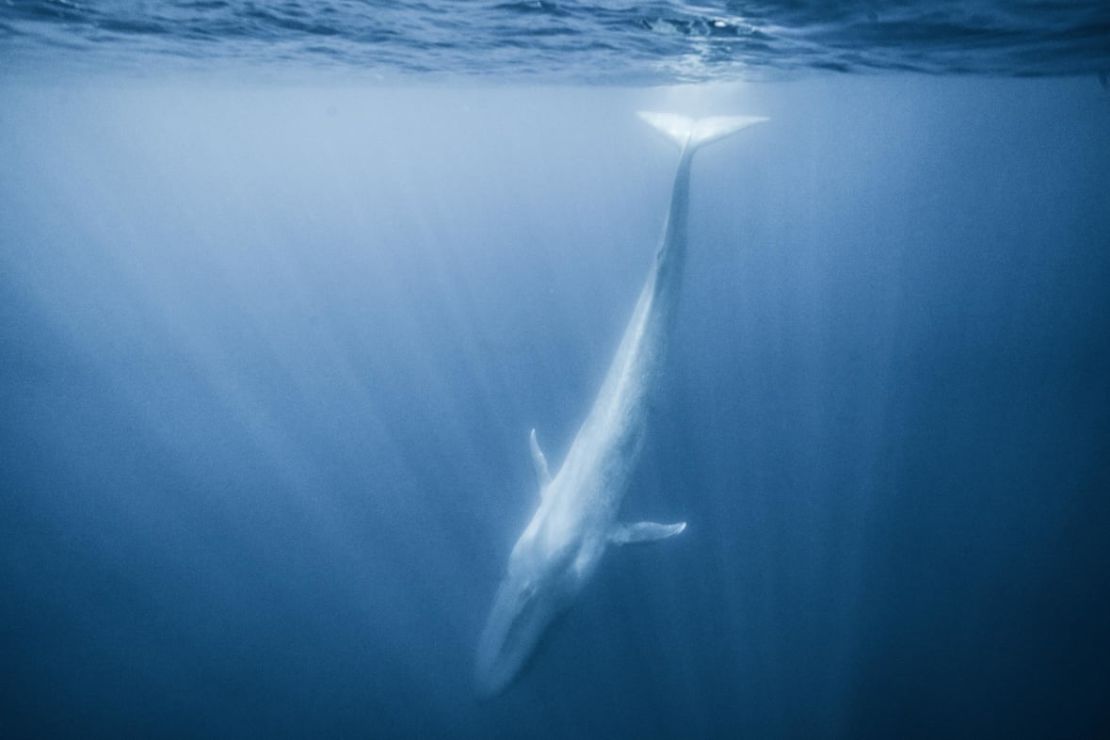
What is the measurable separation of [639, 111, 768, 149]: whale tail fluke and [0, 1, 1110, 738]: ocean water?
1626 mm

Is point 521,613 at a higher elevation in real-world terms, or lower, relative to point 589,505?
lower

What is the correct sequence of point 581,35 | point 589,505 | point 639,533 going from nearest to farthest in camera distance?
point 589,505
point 639,533
point 581,35

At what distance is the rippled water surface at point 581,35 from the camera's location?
31.3ft

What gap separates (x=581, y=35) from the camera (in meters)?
12.1

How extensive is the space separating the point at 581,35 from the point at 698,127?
161 inches

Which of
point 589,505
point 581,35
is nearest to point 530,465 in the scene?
point 589,505

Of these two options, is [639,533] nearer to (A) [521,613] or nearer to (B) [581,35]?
(A) [521,613]

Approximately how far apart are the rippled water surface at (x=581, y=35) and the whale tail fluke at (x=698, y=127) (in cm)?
154

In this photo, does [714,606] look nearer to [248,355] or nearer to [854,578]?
[854,578]

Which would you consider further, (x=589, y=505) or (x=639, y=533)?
(x=639, y=533)

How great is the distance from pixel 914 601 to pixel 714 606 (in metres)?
3.12

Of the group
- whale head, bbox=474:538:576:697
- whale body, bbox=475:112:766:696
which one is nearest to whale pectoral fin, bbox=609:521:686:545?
whale body, bbox=475:112:766:696

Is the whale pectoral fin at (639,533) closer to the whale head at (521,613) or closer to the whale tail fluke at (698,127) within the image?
the whale head at (521,613)

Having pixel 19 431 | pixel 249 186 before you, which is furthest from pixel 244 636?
pixel 249 186
